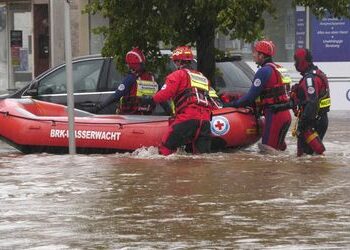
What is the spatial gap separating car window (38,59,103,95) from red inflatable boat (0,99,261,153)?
64.1 inches

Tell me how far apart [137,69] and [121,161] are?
1824 millimetres

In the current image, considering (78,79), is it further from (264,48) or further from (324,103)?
(324,103)

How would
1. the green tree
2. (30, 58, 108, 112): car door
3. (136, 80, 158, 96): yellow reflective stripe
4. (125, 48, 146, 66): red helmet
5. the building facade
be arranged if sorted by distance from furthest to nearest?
the building facade
(30, 58, 108, 112): car door
(136, 80, 158, 96): yellow reflective stripe
(125, 48, 146, 66): red helmet
the green tree

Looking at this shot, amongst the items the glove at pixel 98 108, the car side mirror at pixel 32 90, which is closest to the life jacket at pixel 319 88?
the glove at pixel 98 108

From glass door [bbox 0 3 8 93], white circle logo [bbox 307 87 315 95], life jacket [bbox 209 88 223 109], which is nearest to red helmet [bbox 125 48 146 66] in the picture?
life jacket [bbox 209 88 223 109]

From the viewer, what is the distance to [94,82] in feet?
45.2

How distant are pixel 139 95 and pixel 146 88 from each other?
5.6 inches

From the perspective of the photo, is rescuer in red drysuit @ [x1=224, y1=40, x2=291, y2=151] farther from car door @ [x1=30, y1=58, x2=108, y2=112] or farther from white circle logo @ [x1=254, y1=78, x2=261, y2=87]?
car door @ [x1=30, y1=58, x2=108, y2=112]

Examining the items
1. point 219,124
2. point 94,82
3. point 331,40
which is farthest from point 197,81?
point 331,40

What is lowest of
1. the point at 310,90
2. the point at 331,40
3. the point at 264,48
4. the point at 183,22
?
the point at 310,90

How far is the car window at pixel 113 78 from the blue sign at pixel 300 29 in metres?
8.12

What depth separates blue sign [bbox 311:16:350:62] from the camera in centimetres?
2095

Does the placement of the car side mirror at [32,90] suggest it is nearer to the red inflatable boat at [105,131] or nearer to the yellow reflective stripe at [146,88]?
the red inflatable boat at [105,131]

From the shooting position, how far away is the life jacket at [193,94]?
10656 millimetres
